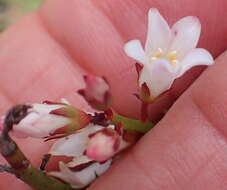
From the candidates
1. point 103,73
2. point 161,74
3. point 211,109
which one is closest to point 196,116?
point 211,109

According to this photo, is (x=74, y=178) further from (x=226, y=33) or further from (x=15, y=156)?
(x=226, y=33)

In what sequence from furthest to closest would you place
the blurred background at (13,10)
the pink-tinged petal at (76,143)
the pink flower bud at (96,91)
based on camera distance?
the blurred background at (13,10) → the pink-tinged petal at (76,143) → the pink flower bud at (96,91)

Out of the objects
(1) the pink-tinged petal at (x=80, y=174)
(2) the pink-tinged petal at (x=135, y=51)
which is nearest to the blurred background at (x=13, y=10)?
(1) the pink-tinged petal at (x=80, y=174)

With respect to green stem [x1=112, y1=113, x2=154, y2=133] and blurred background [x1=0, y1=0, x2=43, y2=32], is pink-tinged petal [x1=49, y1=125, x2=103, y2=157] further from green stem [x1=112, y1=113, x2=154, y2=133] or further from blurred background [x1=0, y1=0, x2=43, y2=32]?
blurred background [x1=0, y1=0, x2=43, y2=32]

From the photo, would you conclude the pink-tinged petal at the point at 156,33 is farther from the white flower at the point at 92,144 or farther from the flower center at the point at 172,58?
the white flower at the point at 92,144

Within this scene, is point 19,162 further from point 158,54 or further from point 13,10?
point 13,10

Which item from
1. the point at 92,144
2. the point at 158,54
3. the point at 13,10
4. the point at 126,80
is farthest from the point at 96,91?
the point at 13,10
